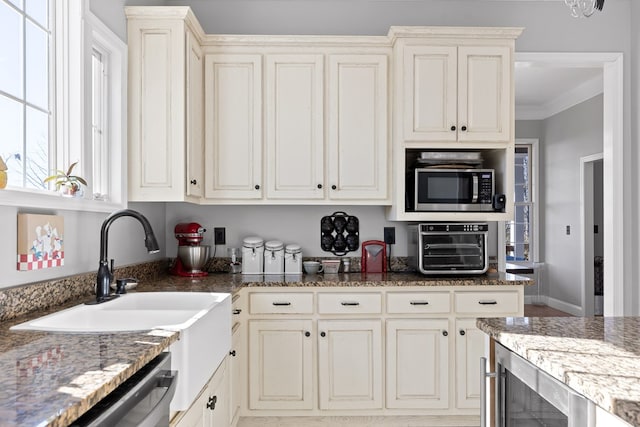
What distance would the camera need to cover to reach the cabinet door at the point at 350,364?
292cm

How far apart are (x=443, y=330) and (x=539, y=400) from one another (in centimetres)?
171

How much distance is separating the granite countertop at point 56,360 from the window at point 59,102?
0.37m

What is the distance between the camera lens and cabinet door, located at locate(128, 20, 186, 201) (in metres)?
2.77

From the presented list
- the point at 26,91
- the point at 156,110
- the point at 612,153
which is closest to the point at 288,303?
the point at 156,110

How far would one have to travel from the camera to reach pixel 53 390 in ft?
3.10

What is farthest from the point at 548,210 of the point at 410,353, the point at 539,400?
the point at 539,400

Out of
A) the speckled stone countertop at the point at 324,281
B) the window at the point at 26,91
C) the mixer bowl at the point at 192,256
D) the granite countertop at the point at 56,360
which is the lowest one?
the speckled stone countertop at the point at 324,281

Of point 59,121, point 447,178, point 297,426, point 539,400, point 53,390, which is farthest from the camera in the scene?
point 447,178

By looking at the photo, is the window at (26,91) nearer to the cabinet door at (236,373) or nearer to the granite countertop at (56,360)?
the granite countertop at (56,360)

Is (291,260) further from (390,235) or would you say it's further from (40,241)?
(40,241)

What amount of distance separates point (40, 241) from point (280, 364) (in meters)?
1.56

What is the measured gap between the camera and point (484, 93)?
3.08 meters

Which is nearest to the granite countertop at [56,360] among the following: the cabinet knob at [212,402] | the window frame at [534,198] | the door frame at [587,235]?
the cabinet knob at [212,402]

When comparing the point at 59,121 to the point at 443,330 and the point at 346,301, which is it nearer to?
the point at 346,301
